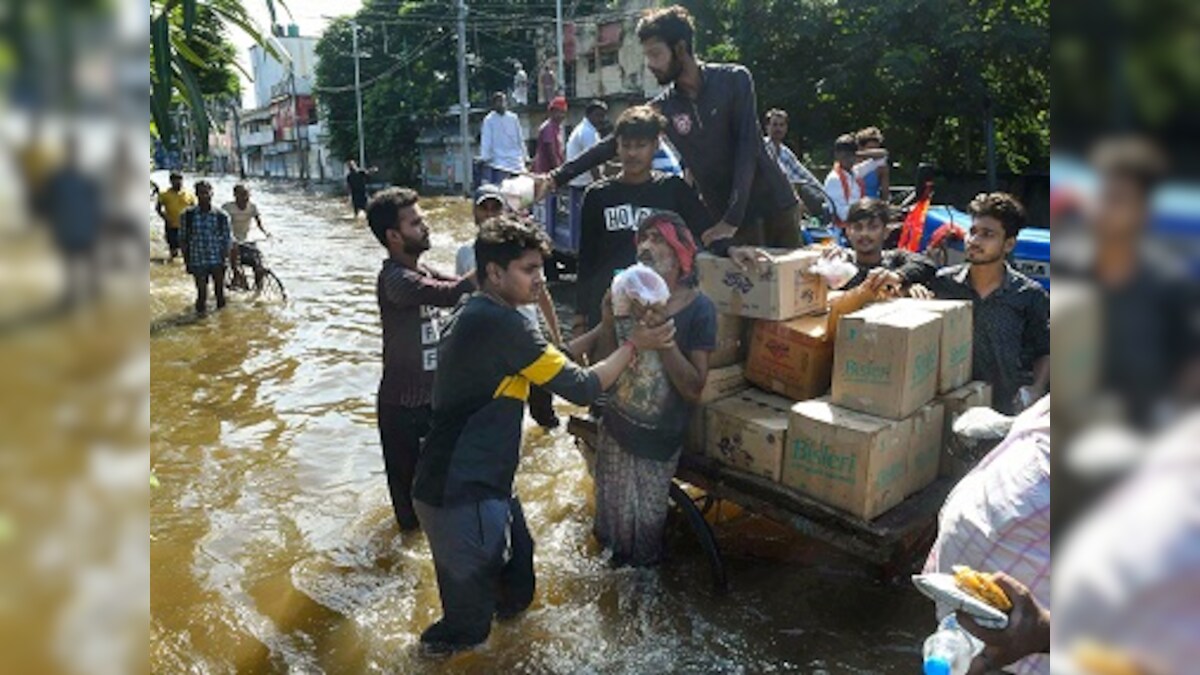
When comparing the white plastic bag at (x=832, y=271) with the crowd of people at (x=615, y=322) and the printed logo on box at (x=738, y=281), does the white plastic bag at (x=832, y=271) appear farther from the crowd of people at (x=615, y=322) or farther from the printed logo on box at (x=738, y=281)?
Answer: the printed logo on box at (x=738, y=281)

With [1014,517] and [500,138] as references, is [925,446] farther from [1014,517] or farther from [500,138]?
[500,138]

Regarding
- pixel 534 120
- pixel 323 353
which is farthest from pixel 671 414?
pixel 534 120

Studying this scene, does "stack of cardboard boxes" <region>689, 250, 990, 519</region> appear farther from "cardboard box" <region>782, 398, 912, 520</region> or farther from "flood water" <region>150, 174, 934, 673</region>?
"flood water" <region>150, 174, 934, 673</region>

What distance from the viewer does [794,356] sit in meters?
3.79

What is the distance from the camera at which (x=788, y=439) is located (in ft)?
11.5

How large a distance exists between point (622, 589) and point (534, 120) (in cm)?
3134

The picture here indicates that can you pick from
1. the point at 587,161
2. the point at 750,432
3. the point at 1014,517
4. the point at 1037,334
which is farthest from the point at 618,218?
the point at 1014,517

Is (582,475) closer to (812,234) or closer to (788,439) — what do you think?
(788,439)

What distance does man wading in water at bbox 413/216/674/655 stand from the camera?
3211 mm

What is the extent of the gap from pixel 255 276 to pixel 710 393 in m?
9.54

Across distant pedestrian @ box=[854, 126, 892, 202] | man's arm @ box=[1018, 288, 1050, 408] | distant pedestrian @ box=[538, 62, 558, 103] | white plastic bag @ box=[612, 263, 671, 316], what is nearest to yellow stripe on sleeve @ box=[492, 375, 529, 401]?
white plastic bag @ box=[612, 263, 671, 316]

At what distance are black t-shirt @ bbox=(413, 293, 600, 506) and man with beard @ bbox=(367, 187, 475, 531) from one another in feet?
2.78

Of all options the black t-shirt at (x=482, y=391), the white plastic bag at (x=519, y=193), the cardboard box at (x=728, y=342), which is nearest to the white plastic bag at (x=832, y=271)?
the cardboard box at (x=728, y=342)

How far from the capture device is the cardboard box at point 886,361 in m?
3.29
